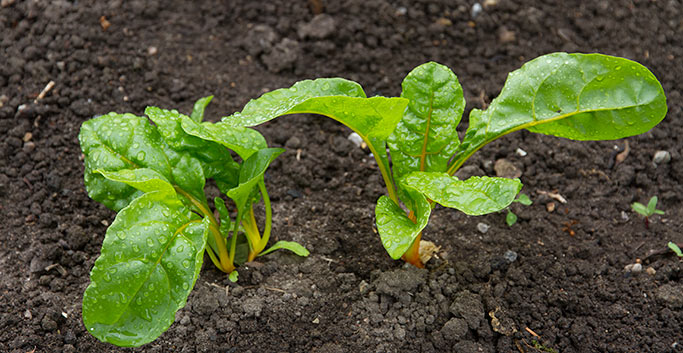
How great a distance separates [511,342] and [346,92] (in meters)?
1.12

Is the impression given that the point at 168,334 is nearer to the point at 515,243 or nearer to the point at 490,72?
the point at 515,243

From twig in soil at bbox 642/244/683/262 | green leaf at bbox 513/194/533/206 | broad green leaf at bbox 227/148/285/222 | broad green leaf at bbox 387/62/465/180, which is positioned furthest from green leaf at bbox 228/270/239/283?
twig in soil at bbox 642/244/683/262

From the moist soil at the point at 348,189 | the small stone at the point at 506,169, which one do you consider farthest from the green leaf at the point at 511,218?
the small stone at the point at 506,169

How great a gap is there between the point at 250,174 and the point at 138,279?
0.58 meters

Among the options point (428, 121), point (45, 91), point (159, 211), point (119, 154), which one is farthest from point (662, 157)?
point (45, 91)

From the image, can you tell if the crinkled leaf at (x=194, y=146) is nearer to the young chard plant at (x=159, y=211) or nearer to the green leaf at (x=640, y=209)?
the young chard plant at (x=159, y=211)

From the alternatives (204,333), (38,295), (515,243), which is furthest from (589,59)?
(38,295)

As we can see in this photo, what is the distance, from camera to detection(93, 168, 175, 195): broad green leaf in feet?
7.01

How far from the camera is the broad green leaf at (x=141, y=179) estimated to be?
2.14 meters

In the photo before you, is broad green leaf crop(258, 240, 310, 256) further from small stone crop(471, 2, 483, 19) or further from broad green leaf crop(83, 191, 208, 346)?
small stone crop(471, 2, 483, 19)

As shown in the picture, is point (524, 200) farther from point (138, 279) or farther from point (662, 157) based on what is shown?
point (138, 279)

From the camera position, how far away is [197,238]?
215cm

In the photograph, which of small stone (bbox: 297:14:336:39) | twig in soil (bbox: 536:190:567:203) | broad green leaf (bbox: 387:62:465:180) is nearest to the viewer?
broad green leaf (bbox: 387:62:465:180)

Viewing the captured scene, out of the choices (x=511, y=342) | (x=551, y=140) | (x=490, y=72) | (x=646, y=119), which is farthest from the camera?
(x=490, y=72)
